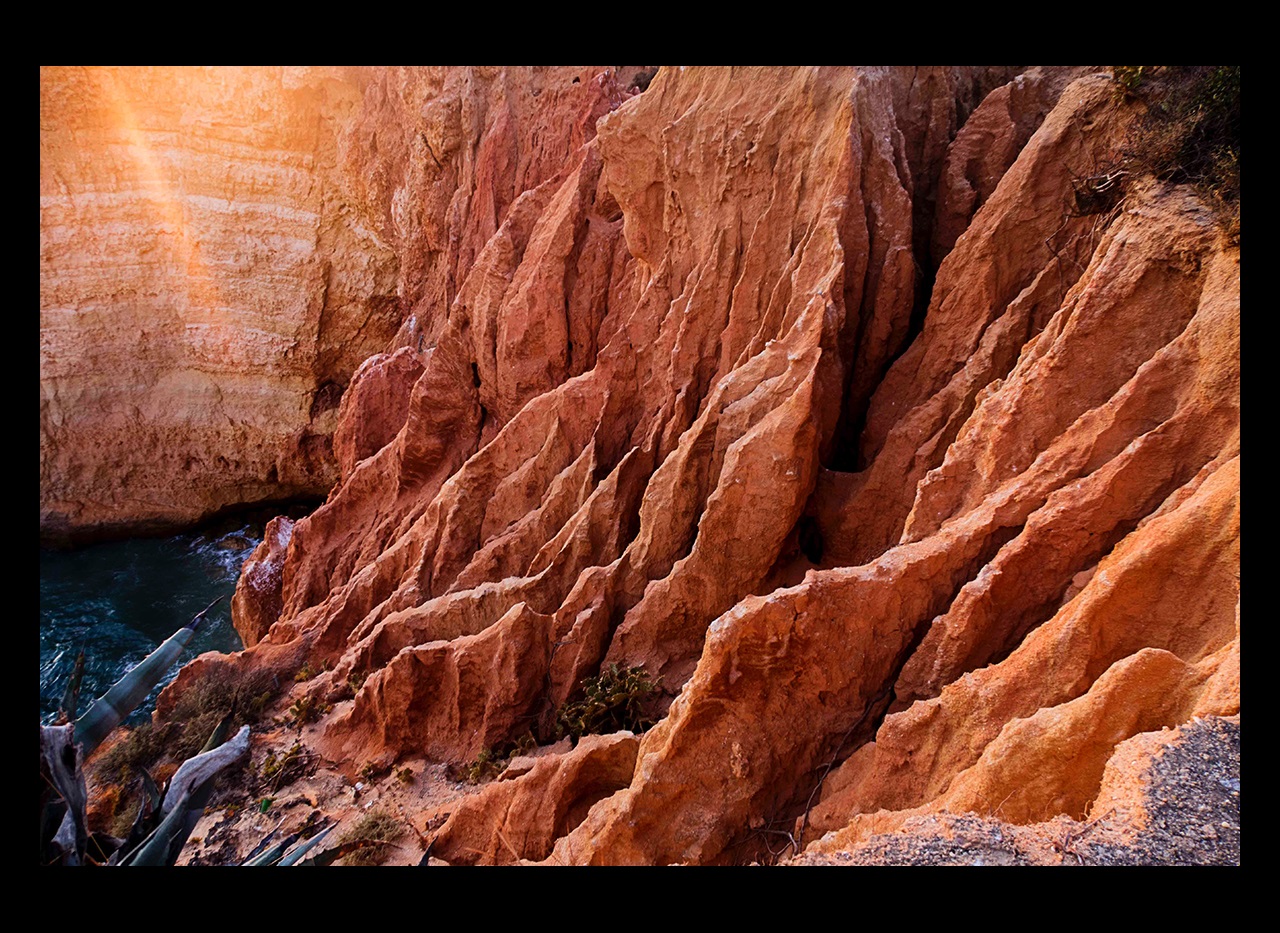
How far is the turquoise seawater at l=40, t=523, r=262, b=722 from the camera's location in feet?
51.0

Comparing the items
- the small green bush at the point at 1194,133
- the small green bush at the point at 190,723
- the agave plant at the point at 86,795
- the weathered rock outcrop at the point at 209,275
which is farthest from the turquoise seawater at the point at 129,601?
the small green bush at the point at 1194,133

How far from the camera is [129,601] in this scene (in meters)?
18.9

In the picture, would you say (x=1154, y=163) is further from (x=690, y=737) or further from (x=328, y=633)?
(x=328, y=633)

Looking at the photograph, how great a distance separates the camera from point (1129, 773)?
3457 millimetres

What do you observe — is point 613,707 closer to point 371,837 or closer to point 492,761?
point 492,761

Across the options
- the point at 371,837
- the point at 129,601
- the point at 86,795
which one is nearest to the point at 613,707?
the point at 371,837

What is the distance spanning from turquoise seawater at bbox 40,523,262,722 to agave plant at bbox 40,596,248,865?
10.2 m

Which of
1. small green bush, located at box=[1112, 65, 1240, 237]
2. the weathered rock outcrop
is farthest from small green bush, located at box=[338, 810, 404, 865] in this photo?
the weathered rock outcrop

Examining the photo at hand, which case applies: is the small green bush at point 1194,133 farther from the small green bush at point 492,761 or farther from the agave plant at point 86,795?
the small green bush at point 492,761

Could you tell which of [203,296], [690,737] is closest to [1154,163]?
[690,737]

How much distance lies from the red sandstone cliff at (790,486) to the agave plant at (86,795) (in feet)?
10.4

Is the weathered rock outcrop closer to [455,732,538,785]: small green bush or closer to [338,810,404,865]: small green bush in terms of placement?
[455,732,538,785]: small green bush

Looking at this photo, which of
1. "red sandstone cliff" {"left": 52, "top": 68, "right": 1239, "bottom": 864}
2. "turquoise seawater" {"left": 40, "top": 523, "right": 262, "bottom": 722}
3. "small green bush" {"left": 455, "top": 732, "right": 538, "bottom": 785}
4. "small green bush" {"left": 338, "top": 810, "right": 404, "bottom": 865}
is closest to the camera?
"red sandstone cliff" {"left": 52, "top": 68, "right": 1239, "bottom": 864}

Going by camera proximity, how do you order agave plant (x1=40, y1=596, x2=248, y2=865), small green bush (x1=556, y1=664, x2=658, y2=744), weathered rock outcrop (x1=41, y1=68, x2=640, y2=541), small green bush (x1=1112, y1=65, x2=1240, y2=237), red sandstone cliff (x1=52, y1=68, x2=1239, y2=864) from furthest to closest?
weathered rock outcrop (x1=41, y1=68, x2=640, y2=541) → small green bush (x1=556, y1=664, x2=658, y2=744) → small green bush (x1=1112, y1=65, x2=1240, y2=237) → red sandstone cliff (x1=52, y1=68, x2=1239, y2=864) → agave plant (x1=40, y1=596, x2=248, y2=865)
